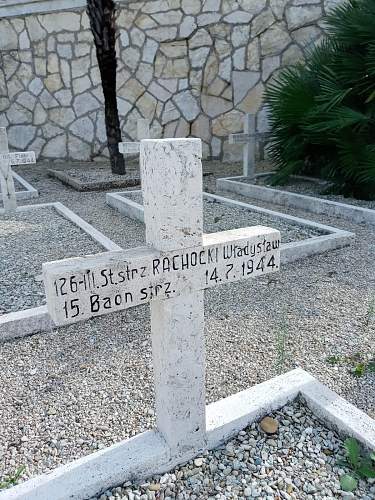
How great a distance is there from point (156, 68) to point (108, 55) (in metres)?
2.02

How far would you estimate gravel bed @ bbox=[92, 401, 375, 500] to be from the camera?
1390mm

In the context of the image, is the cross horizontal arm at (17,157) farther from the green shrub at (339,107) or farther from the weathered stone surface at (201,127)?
the weathered stone surface at (201,127)

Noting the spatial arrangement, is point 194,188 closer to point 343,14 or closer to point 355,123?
point 355,123

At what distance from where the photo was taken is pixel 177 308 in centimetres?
138

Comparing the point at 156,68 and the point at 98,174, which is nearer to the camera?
the point at 98,174

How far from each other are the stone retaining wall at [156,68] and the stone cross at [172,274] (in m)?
7.16

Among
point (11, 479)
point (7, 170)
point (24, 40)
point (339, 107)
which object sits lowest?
point (11, 479)

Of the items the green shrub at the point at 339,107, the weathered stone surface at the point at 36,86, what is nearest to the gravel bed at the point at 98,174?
the weathered stone surface at the point at 36,86

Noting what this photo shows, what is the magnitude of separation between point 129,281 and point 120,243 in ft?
9.20

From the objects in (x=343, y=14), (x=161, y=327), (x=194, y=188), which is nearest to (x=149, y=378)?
(x=161, y=327)

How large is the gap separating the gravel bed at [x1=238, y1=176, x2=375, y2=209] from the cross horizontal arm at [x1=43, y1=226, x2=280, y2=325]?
3894 mm

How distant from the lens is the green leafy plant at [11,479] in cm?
149

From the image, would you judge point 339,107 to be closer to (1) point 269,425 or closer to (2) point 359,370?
(2) point 359,370

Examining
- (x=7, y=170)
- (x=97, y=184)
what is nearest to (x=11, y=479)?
(x=7, y=170)
